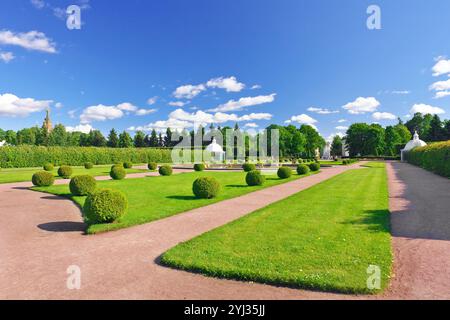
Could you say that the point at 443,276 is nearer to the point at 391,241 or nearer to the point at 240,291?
the point at 391,241

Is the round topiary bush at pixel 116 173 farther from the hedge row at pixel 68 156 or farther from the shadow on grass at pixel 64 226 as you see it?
the hedge row at pixel 68 156

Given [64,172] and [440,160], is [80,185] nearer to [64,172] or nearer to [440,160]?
[64,172]

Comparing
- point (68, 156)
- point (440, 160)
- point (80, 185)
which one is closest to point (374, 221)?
point (80, 185)

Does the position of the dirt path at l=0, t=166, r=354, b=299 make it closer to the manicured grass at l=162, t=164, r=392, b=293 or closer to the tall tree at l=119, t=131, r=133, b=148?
the manicured grass at l=162, t=164, r=392, b=293

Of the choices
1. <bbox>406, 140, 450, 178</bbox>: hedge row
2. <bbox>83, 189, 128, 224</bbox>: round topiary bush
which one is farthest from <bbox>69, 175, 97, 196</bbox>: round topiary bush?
<bbox>406, 140, 450, 178</bbox>: hedge row

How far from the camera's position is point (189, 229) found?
8992 millimetres

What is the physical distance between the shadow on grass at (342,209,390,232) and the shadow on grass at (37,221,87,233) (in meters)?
8.64

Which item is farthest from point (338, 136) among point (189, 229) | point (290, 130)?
point (189, 229)

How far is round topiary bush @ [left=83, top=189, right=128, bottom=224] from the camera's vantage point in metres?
9.15

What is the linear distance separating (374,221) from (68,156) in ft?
178

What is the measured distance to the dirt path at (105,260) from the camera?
487 cm

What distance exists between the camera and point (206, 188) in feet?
47.7
